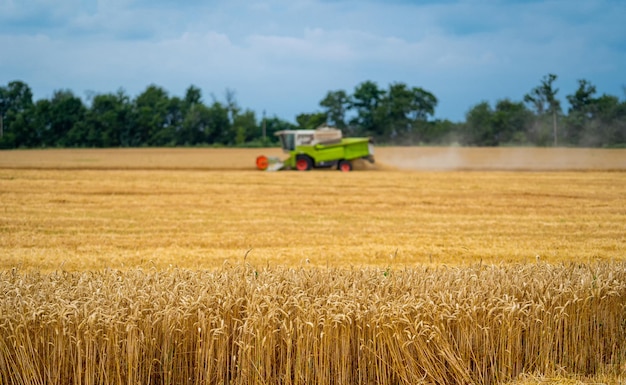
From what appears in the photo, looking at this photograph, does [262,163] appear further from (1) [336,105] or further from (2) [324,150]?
(1) [336,105]

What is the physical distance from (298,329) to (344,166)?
2418cm

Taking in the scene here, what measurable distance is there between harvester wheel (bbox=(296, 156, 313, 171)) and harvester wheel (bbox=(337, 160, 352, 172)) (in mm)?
1277

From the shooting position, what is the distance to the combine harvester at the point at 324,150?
2978cm

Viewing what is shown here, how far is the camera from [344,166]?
2980cm

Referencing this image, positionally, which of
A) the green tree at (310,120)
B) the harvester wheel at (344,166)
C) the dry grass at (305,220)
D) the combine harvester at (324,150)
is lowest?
the dry grass at (305,220)

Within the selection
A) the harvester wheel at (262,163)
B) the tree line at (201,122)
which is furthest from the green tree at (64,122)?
the harvester wheel at (262,163)

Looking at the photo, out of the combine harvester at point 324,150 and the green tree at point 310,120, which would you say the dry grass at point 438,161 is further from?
the green tree at point 310,120

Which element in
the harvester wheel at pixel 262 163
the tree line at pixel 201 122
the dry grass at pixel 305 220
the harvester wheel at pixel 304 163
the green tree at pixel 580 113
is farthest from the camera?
the tree line at pixel 201 122

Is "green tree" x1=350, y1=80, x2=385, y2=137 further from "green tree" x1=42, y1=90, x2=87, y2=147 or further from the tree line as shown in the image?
"green tree" x1=42, y1=90, x2=87, y2=147

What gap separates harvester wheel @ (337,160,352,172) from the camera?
29766 mm

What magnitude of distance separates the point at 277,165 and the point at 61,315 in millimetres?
25238

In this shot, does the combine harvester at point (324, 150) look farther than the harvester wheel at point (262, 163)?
No

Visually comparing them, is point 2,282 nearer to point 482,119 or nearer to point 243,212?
point 243,212

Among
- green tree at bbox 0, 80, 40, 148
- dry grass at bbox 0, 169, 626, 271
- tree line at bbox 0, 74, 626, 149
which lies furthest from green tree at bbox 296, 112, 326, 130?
dry grass at bbox 0, 169, 626, 271
